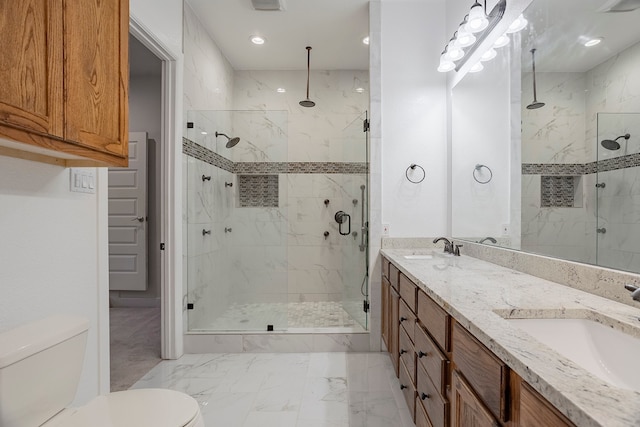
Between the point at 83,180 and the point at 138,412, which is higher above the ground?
the point at 83,180

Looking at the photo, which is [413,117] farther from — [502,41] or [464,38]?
[502,41]

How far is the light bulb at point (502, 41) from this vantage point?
1.82 meters

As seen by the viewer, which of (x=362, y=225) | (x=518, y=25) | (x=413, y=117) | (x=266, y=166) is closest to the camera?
(x=518, y=25)

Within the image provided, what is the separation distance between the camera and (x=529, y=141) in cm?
157

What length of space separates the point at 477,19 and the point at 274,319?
2728 mm

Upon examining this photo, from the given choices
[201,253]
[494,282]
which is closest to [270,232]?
[201,253]

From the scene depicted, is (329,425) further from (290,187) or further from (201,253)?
(290,187)

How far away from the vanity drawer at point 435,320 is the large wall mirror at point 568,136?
61 cm

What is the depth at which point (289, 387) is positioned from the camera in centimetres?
209

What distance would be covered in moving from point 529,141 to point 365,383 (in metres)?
1.79

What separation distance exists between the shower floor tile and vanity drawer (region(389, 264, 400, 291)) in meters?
0.75

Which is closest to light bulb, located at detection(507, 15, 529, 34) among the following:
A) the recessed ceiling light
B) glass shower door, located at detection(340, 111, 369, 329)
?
the recessed ceiling light

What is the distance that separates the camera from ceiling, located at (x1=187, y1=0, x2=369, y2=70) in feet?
8.86

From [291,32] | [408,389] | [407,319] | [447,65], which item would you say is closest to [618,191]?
[407,319]
